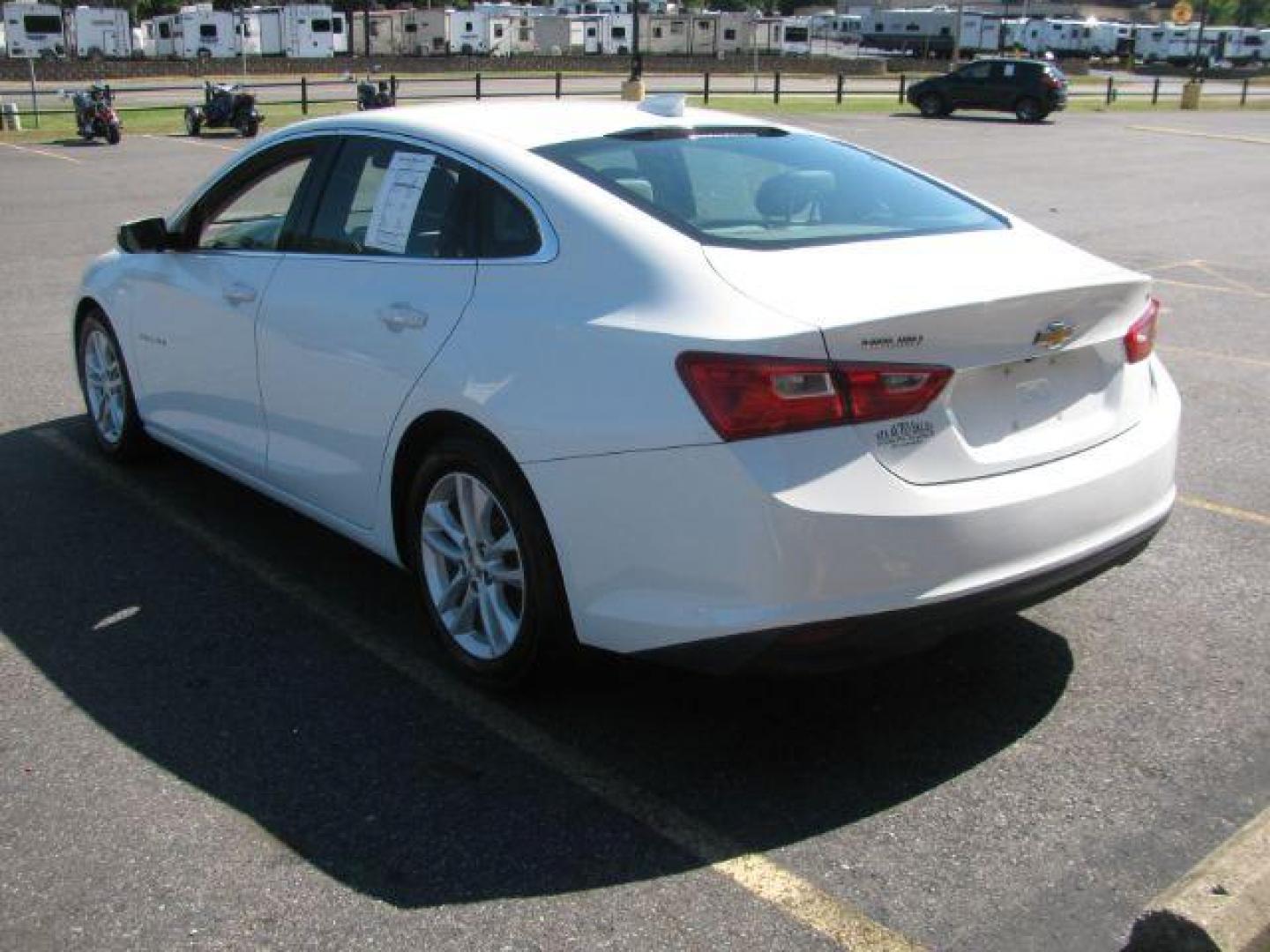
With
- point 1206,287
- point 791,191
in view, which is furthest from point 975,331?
point 1206,287

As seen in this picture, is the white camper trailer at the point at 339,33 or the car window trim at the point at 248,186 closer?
the car window trim at the point at 248,186

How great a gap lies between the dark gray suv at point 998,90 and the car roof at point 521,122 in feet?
111

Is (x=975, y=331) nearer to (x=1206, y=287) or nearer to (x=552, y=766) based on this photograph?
(x=552, y=766)

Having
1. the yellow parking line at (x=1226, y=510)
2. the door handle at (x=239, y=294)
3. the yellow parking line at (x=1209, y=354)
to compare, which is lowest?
the yellow parking line at (x=1209, y=354)

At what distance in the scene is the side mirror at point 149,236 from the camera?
17.9 feet

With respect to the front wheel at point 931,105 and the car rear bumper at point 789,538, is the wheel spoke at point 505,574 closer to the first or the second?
the car rear bumper at point 789,538

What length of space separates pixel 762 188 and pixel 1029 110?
3477 centimetres

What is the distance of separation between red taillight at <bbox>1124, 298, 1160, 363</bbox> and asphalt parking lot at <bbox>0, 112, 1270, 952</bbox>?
0.83 meters

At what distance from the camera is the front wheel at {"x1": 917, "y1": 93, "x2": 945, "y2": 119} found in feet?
123

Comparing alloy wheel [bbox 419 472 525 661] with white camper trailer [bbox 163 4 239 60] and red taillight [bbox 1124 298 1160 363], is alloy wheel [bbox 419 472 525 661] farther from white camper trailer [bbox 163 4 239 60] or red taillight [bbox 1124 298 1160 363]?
white camper trailer [bbox 163 4 239 60]

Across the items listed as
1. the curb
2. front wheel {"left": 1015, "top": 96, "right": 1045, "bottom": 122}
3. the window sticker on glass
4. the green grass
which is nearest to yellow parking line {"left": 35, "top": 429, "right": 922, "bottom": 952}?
the curb

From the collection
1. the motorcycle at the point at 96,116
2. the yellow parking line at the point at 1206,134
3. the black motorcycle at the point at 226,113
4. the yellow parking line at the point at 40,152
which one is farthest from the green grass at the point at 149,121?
the yellow parking line at the point at 1206,134

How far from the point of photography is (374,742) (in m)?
3.79

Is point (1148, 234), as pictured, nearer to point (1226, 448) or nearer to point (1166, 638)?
point (1226, 448)
